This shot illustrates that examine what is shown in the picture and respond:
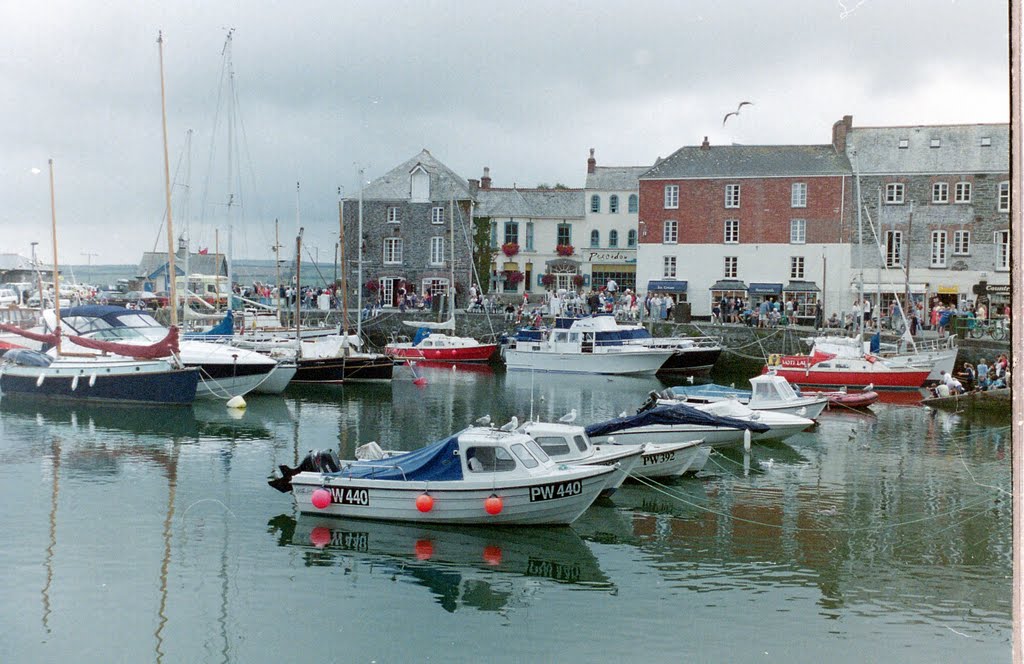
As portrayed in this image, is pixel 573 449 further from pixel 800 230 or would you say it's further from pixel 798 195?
pixel 798 195

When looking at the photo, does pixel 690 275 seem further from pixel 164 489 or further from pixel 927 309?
pixel 164 489

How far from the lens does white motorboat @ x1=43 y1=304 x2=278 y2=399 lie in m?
35.2

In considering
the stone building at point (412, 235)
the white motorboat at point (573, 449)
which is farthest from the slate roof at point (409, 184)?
the white motorboat at point (573, 449)

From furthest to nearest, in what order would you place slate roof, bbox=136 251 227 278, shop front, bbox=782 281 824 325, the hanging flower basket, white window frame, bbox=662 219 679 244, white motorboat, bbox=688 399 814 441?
slate roof, bbox=136 251 227 278 → the hanging flower basket → white window frame, bbox=662 219 679 244 → shop front, bbox=782 281 824 325 → white motorboat, bbox=688 399 814 441

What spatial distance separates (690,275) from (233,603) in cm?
4746

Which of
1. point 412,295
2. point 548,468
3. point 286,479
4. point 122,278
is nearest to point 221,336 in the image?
point 412,295

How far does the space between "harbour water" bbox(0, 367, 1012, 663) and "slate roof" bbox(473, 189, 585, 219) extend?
44245mm

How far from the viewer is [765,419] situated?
2692 centimetres

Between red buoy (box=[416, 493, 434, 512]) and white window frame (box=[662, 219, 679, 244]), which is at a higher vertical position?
white window frame (box=[662, 219, 679, 244])

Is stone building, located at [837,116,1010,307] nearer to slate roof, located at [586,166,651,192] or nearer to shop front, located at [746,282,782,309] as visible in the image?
shop front, located at [746,282,782,309]

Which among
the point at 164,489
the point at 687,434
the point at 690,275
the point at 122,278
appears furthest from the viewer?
the point at 122,278

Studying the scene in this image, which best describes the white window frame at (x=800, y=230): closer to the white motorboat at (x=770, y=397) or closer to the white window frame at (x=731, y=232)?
the white window frame at (x=731, y=232)

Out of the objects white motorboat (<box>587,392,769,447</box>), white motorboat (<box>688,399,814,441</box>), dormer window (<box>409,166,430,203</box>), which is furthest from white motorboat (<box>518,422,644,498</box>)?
dormer window (<box>409,166,430,203</box>)

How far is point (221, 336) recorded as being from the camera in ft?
144
